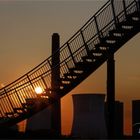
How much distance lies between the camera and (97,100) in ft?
86.7

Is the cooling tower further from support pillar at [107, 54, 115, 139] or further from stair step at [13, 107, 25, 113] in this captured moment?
stair step at [13, 107, 25, 113]

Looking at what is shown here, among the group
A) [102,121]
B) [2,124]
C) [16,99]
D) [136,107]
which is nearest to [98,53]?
[16,99]

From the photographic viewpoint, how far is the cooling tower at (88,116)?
26125 millimetres

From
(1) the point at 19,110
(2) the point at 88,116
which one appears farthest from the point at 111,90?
(1) the point at 19,110

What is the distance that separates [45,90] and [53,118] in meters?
7.89

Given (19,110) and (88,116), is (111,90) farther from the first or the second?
(19,110)

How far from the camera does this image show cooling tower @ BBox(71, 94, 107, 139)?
26.1 meters

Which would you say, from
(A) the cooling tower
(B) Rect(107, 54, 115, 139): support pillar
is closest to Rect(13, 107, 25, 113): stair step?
(A) the cooling tower

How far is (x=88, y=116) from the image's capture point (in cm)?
2677

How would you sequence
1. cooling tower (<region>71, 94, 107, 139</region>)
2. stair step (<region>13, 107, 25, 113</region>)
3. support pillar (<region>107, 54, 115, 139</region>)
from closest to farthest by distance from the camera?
stair step (<region>13, 107, 25, 113</region>), support pillar (<region>107, 54, 115, 139</region>), cooling tower (<region>71, 94, 107, 139</region>)

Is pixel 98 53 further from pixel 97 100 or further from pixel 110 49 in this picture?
pixel 97 100

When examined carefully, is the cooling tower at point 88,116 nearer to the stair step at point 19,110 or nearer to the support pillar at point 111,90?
the support pillar at point 111,90

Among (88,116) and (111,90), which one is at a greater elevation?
(111,90)

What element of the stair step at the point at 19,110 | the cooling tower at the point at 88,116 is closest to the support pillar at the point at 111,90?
the cooling tower at the point at 88,116
